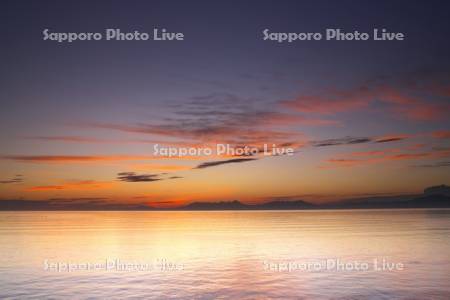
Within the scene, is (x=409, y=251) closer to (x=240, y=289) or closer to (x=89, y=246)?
(x=240, y=289)

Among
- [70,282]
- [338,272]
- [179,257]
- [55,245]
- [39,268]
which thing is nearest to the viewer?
[70,282]

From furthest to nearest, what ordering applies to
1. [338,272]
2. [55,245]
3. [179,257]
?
[55,245], [179,257], [338,272]

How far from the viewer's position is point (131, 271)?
24.1m

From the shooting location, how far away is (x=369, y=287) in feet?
64.3

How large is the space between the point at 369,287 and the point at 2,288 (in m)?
14.8

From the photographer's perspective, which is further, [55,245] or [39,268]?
[55,245]

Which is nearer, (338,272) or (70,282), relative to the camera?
(70,282)

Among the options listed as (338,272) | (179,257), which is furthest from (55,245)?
(338,272)

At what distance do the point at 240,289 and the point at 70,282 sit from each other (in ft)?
25.0

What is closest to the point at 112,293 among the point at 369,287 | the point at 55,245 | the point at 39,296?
the point at 39,296

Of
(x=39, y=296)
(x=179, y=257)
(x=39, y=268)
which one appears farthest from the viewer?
(x=179, y=257)

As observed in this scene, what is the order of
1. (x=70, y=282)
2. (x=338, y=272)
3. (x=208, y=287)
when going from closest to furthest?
1. (x=208, y=287)
2. (x=70, y=282)
3. (x=338, y=272)

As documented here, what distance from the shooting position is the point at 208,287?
19500 mm

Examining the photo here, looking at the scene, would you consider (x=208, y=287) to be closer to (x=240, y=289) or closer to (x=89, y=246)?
(x=240, y=289)
